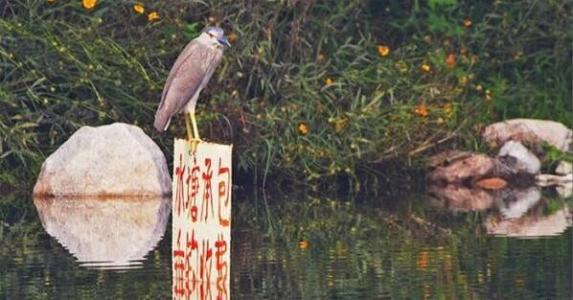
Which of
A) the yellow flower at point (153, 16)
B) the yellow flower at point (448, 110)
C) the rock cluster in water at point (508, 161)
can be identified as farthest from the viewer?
the rock cluster in water at point (508, 161)

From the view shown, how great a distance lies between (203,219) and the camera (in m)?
12.4

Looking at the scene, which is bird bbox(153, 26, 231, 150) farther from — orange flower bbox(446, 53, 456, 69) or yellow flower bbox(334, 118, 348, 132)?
orange flower bbox(446, 53, 456, 69)

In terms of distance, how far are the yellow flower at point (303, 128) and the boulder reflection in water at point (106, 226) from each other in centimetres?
179

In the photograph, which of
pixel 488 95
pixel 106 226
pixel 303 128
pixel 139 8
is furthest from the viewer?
pixel 488 95

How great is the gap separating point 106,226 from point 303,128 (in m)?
3.88

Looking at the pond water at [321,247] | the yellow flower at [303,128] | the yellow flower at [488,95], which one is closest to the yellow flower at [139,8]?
the yellow flower at [303,128]

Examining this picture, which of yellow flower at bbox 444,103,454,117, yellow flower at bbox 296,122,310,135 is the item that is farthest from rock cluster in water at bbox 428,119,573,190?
yellow flower at bbox 296,122,310,135

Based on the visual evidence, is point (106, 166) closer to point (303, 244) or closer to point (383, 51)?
point (383, 51)

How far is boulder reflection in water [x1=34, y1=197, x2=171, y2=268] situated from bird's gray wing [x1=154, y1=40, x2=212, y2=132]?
102cm

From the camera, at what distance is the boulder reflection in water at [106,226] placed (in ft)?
48.4

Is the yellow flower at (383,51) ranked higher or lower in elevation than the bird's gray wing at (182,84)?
higher

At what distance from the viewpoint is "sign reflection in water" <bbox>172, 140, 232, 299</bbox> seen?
12.3m

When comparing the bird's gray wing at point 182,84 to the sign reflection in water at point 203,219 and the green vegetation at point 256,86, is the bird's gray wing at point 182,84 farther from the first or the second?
the green vegetation at point 256,86

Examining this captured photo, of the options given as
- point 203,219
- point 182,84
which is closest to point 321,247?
point 182,84
